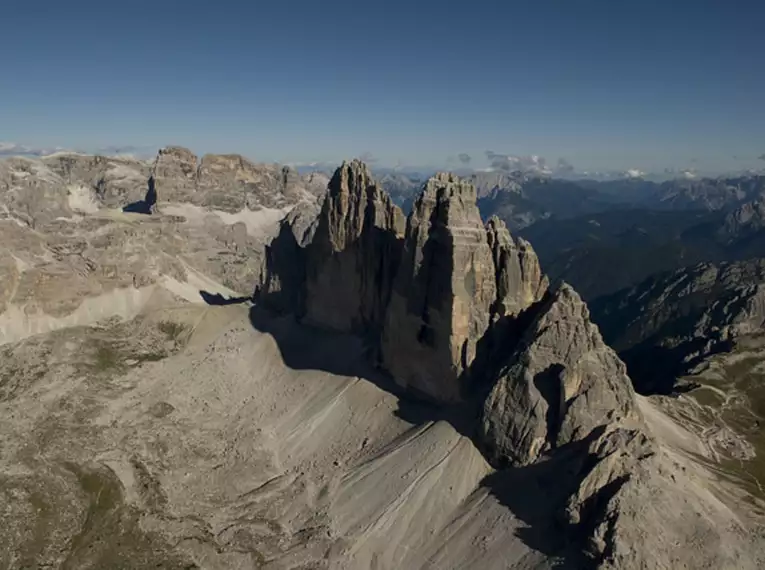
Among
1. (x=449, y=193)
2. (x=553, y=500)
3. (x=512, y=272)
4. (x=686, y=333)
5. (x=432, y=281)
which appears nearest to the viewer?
(x=553, y=500)

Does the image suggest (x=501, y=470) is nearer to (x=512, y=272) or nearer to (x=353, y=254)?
(x=512, y=272)

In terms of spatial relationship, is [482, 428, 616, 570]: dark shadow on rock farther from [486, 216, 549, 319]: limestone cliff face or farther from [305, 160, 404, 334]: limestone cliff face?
[305, 160, 404, 334]: limestone cliff face

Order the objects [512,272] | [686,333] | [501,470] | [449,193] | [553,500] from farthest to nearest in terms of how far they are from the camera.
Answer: [686,333] → [449,193] → [512,272] → [501,470] → [553,500]

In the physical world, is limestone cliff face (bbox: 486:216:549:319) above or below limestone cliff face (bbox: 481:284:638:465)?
above

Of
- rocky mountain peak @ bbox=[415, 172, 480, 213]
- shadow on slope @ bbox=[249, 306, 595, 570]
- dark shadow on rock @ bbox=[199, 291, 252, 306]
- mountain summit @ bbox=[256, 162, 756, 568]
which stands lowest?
dark shadow on rock @ bbox=[199, 291, 252, 306]

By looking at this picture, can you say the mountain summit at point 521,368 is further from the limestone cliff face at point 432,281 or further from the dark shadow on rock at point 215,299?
the dark shadow on rock at point 215,299

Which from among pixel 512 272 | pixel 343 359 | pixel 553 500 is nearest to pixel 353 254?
pixel 343 359

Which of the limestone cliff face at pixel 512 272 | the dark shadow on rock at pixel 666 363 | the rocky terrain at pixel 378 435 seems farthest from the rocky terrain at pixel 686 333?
the rocky terrain at pixel 378 435

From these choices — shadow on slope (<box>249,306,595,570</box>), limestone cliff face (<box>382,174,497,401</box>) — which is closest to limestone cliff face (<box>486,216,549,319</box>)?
limestone cliff face (<box>382,174,497,401</box>)
